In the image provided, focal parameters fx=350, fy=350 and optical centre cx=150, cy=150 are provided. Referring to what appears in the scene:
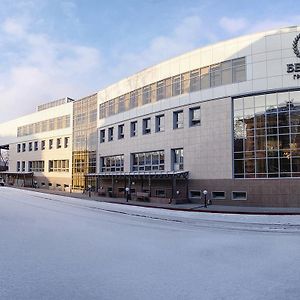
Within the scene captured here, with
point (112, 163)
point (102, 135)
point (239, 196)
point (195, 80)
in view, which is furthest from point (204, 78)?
point (102, 135)

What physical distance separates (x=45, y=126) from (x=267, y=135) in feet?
144

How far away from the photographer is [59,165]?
56.4 meters

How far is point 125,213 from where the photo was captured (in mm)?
22656

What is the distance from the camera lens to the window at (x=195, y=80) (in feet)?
105

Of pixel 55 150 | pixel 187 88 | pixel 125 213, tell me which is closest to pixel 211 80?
pixel 187 88

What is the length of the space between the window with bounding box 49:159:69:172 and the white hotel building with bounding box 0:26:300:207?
12.4m

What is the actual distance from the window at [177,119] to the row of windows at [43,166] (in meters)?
25.9

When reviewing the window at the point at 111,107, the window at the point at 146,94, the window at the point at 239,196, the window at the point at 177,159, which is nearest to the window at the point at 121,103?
the window at the point at 111,107

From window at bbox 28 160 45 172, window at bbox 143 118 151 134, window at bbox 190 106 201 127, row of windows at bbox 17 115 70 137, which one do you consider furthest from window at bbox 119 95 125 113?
window at bbox 28 160 45 172

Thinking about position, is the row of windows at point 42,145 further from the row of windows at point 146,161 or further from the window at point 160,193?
the window at point 160,193

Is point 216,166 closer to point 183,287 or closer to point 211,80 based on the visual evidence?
point 211,80

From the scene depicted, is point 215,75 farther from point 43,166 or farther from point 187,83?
point 43,166

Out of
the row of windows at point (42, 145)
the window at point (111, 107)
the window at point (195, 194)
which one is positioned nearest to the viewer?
the window at point (195, 194)

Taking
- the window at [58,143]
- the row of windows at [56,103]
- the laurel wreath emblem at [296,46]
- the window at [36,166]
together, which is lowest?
the window at [36,166]
